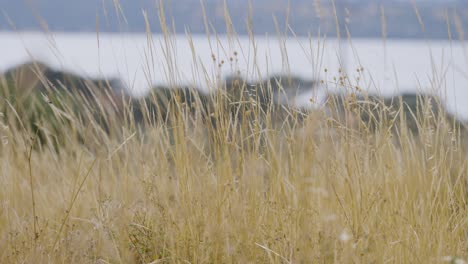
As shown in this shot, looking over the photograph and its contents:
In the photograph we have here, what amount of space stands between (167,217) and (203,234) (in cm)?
17

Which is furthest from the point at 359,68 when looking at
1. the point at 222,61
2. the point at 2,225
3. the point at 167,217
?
the point at 2,225

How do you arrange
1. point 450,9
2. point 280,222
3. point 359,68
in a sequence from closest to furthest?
point 280,222 → point 359,68 → point 450,9

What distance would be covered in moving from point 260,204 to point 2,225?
1170mm

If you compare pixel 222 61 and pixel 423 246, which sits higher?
pixel 222 61

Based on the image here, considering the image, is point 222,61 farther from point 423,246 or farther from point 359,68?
point 423,246

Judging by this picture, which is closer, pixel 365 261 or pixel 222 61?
pixel 365 261

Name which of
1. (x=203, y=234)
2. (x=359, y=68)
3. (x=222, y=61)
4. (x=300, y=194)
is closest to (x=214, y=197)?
(x=203, y=234)

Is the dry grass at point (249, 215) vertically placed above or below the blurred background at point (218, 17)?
below

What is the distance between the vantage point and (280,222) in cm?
266

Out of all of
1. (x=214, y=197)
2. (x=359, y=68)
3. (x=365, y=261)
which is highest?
(x=359, y=68)

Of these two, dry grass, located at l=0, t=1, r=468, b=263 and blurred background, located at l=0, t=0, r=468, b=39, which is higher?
blurred background, located at l=0, t=0, r=468, b=39

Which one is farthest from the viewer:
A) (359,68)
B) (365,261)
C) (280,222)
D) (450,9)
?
(450,9)

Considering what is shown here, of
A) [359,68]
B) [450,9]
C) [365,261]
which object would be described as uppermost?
[450,9]

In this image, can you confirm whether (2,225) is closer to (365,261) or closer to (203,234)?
(203,234)
